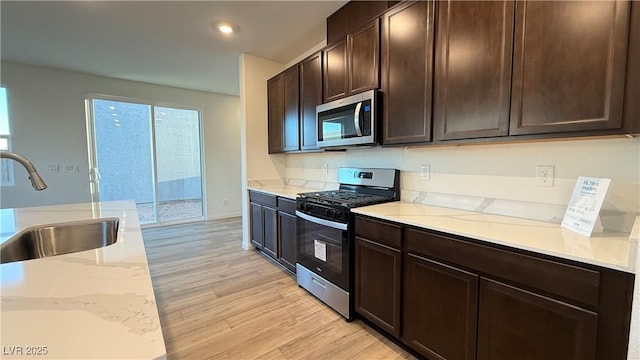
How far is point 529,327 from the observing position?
45.8 inches

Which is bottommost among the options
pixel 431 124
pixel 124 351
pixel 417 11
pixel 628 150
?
pixel 124 351

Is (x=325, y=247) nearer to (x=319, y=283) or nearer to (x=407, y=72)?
(x=319, y=283)

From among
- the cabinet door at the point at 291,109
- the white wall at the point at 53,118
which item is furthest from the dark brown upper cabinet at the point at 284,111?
the white wall at the point at 53,118

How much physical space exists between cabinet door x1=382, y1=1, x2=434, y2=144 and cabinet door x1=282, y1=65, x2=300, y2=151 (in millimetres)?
1321

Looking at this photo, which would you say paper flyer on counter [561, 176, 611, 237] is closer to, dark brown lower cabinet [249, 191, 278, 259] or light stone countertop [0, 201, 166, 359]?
light stone countertop [0, 201, 166, 359]

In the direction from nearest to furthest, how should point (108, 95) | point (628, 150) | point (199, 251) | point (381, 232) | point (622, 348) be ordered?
point (622, 348), point (628, 150), point (381, 232), point (199, 251), point (108, 95)

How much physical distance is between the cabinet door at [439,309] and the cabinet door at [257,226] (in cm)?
218

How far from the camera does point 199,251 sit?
3713 millimetres

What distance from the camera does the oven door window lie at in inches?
81.8

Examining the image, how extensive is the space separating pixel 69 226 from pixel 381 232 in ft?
6.23

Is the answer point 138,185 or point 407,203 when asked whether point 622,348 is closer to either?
point 407,203

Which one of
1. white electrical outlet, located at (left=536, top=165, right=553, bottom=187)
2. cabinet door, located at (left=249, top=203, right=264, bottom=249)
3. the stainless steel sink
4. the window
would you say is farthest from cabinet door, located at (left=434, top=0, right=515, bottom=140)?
the window

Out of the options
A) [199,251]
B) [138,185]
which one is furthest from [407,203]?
[138,185]

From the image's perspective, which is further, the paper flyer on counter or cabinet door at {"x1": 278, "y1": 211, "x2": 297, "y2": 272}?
cabinet door at {"x1": 278, "y1": 211, "x2": 297, "y2": 272}
